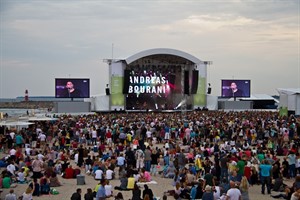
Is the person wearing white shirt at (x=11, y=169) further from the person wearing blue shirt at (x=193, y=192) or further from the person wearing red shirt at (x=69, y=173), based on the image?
the person wearing blue shirt at (x=193, y=192)

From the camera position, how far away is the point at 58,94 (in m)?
51.6

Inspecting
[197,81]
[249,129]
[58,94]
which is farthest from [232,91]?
[249,129]

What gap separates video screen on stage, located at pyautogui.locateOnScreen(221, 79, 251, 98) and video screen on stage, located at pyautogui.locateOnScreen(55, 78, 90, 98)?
1463cm

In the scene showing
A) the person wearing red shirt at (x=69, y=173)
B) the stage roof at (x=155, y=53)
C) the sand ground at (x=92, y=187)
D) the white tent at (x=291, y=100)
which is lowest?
the sand ground at (x=92, y=187)

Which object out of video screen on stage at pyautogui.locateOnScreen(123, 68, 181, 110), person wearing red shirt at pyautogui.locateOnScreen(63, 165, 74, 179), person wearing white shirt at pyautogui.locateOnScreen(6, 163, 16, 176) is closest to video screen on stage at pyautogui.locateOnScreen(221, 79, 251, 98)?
video screen on stage at pyautogui.locateOnScreen(123, 68, 181, 110)

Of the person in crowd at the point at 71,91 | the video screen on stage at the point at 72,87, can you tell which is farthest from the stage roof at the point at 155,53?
the person in crowd at the point at 71,91

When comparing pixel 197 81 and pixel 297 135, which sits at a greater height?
pixel 197 81

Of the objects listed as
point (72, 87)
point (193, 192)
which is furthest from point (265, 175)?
point (72, 87)

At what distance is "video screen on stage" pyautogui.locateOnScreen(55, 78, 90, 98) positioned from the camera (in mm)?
51438

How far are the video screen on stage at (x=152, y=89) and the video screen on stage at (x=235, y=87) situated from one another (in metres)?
6.24

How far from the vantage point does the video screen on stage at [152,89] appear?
48688 millimetres

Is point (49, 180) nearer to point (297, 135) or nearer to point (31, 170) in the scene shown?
point (31, 170)

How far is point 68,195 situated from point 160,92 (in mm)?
36532

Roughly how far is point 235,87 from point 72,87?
17250 millimetres
